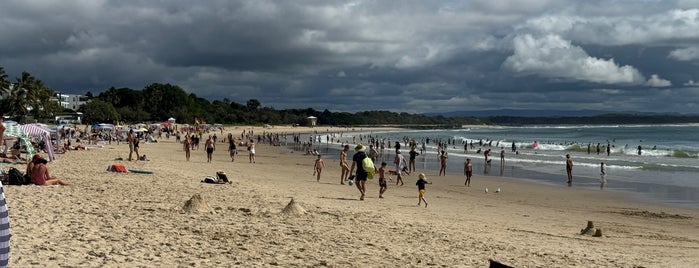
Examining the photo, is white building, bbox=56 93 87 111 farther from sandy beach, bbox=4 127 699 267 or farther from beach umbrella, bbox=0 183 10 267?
beach umbrella, bbox=0 183 10 267

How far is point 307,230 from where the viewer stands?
9172 millimetres

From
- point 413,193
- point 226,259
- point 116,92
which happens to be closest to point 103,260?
point 226,259

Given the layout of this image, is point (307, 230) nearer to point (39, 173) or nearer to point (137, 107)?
point (39, 173)

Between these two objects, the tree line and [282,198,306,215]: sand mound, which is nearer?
[282,198,306,215]: sand mound

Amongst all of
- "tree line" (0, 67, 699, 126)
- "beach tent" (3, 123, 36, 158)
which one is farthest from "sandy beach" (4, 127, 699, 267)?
"tree line" (0, 67, 699, 126)

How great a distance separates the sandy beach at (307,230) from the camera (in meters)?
7.30

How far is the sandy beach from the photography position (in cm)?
730

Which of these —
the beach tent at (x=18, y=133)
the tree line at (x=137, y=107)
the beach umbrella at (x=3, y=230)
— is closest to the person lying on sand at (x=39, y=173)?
the beach tent at (x=18, y=133)

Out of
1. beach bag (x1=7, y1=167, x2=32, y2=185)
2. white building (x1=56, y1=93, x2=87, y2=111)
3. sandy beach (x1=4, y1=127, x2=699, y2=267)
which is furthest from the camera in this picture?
white building (x1=56, y1=93, x2=87, y2=111)

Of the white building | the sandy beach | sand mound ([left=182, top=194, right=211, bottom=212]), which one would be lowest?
the sandy beach

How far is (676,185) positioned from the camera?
22625mm

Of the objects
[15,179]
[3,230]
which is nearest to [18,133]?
[15,179]

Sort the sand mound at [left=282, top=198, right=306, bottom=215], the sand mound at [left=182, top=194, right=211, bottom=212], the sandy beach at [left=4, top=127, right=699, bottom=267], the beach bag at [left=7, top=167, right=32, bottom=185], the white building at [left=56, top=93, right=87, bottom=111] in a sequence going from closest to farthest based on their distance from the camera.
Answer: the sandy beach at [left=4, top=127, right=699, bottom=267], the sand mound at [left=182, top=194, right=211, bottom=212], the sand mound at [left=282, top=198, right=306, bottom=215], the beach bag at [left=7, top=167, right=32, bottom=185], the white building at [left=56, top=93, right=87, bottom=111]

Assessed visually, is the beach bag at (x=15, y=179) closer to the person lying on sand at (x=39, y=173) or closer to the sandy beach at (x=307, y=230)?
the person lying on sand at (x=39, y=173)
